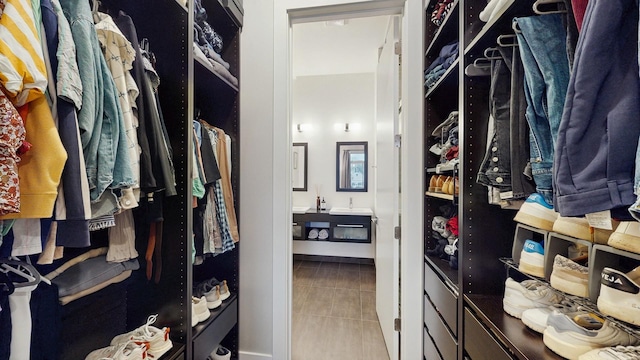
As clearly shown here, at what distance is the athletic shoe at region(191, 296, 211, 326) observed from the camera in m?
1.37

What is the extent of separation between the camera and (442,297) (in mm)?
1324

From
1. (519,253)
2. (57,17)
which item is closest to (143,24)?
(57,17)

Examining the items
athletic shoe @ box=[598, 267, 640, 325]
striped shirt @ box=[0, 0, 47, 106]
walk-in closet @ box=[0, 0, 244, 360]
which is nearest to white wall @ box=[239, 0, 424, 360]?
walk-in closet @ box=[0, 0, 244, 360]

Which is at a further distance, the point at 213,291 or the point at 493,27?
the point at 213,291

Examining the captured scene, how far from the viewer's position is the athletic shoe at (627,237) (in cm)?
54

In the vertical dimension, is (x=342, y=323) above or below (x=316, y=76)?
below

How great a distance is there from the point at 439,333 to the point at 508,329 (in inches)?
22.7

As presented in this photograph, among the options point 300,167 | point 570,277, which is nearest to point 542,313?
point 570,277

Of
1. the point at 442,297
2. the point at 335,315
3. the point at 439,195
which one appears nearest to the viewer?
the point at 442,297

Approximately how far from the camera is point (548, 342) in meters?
0.73

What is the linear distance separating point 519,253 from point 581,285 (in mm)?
303

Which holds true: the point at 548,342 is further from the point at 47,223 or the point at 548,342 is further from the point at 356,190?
the point at 356,190

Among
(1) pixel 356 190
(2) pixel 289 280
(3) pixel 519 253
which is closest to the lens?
(3) pixel 519 253

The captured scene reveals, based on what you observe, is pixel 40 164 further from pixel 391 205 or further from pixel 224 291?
pixel 391 205
